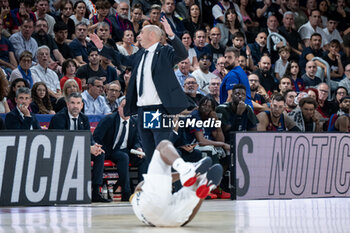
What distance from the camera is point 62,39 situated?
13.6 m

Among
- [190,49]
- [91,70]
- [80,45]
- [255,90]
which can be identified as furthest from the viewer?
[190,49]

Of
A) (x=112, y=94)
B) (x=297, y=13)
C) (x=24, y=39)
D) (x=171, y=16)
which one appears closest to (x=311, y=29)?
(x=297, y=13)

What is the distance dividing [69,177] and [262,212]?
2.92 m

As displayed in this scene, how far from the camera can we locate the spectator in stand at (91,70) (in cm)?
1290

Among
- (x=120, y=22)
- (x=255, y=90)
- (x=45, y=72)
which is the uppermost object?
(x=120, y=22)

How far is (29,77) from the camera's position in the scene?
12.1 metres

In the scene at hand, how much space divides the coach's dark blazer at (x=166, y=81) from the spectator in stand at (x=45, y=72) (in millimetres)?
3893

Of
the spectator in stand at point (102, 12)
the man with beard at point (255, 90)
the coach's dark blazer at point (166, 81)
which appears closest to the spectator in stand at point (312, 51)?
the man with beard at point (255, 90)

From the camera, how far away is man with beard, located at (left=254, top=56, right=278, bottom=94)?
15328 mm

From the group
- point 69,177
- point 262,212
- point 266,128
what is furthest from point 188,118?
point 262,212

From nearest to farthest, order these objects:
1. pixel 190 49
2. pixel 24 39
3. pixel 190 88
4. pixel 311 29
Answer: pixel 190 88, pixel 24 39, pixel 190 49, pixel 311 29

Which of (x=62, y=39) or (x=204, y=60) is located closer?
(x=62, y=39)

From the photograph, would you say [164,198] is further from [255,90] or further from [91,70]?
[255,90]

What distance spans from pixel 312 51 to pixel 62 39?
698cm
